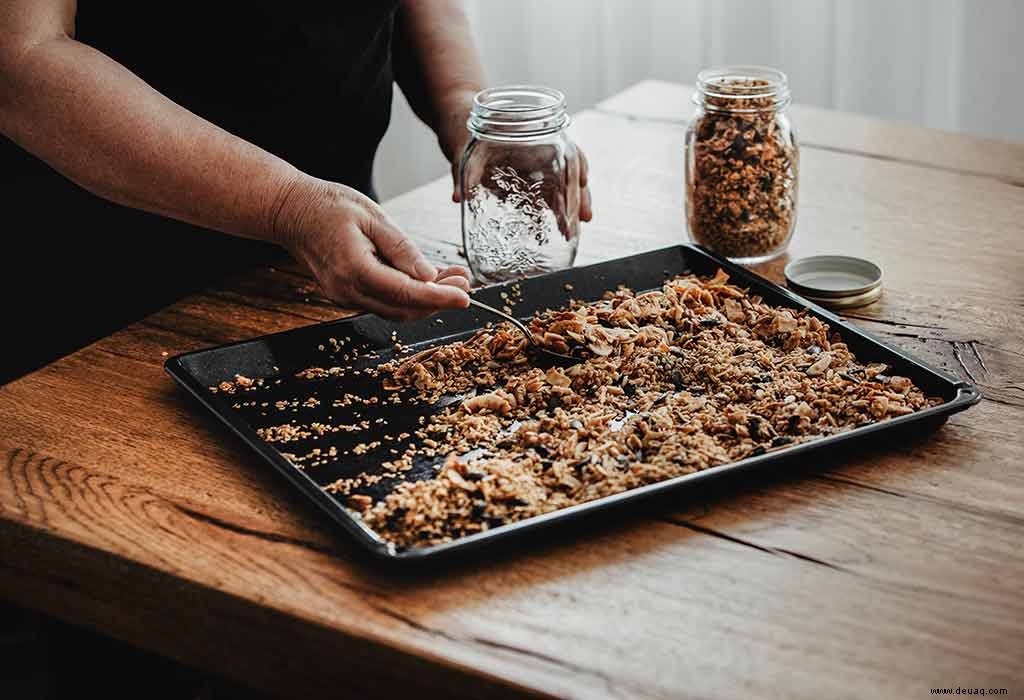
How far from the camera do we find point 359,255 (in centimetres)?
115

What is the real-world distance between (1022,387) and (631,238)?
21.6 inches

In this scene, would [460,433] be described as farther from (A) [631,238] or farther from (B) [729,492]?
(A) [631,238]

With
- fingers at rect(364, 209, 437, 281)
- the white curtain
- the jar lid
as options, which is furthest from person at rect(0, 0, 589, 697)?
the white curtain

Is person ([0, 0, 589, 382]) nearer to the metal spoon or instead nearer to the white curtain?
the metal spoon

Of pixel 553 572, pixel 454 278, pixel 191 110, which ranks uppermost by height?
pixel 191 110

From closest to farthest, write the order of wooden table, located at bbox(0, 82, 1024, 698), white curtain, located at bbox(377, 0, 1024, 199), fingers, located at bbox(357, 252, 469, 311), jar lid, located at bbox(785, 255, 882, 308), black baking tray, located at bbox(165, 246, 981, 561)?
wooden table, located at bbox(0, 82, 1024, 698) → black baking tray, located at bbox(165, 246, 981, 561) → fingers, located at bbox(357, 252, 469, 311) → jar lid, located at bbox(785, 255, 882, 308) → white curtain, located at bbox(377, 0, 1024, 199)

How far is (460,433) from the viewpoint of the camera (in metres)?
1.07

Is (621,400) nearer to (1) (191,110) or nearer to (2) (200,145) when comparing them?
(2) (200,145)

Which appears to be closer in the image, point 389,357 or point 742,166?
point 389,357

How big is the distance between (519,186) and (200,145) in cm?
36

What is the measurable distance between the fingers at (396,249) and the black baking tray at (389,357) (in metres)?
0.12

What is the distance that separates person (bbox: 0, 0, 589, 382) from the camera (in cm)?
121

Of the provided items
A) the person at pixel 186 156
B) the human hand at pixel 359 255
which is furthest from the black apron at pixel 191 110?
the human hand at pixel 359 255

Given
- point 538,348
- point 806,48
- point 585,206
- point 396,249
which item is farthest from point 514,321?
point 806,48
